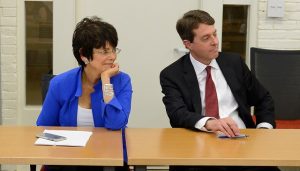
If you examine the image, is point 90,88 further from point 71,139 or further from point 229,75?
point 229,75

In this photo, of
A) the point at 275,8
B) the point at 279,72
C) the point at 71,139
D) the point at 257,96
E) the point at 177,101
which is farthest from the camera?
the point at 275,8

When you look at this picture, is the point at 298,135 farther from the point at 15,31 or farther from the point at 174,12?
the point at 15,31

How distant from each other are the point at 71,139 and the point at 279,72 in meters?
1.93

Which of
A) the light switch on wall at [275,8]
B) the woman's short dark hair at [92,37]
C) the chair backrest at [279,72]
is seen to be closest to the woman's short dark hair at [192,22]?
the woman's short dark hair at [92,37]

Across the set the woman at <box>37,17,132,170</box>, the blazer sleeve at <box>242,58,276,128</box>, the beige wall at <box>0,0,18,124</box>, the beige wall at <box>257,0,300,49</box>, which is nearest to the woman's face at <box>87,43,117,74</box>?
the woman at <box>37,17,132,170</box>

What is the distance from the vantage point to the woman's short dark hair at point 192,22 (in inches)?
104

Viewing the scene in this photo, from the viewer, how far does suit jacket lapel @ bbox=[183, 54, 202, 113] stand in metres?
2.59

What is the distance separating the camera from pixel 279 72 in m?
3.53

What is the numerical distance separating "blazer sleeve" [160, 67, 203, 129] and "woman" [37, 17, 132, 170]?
228mm

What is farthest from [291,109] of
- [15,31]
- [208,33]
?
[15,31]

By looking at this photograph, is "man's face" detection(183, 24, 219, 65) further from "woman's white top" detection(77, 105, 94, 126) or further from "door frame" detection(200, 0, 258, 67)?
"door frame" detection(200, 0, 258, 67)

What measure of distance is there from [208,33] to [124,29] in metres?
1.43

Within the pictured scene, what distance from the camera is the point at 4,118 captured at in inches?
154

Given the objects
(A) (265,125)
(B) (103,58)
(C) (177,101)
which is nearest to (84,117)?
(B) (103,58)
